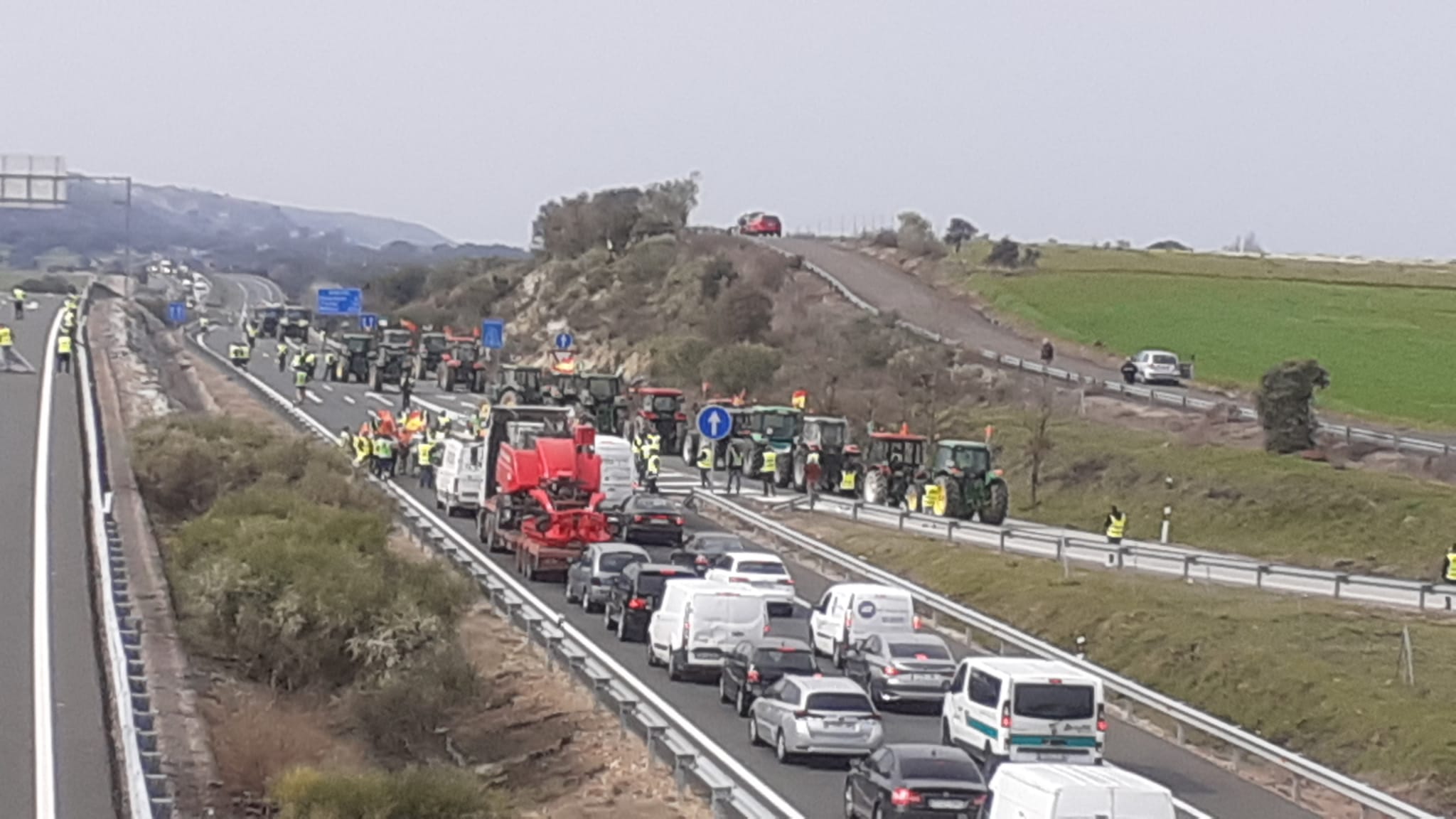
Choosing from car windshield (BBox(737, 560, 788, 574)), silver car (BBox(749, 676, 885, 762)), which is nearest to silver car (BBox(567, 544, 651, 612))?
car windshield (BBox(737, 560, 788, 574))

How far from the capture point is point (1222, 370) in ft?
257

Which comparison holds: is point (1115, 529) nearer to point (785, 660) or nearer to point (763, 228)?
point (785, 660)

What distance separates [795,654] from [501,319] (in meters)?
99.8

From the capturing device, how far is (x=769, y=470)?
5253 centimetres

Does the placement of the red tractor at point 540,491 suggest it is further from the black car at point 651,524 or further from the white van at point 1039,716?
the white van at point 1039,716

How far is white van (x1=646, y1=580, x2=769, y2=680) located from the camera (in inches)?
1164

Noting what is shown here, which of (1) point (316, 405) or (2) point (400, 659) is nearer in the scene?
(2) point (400, 659)

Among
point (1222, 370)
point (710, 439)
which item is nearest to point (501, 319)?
point (1222, 370)

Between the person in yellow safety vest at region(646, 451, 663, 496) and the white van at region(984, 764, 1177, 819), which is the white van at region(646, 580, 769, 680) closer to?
the white van at region(984, 764, 1177, 819)

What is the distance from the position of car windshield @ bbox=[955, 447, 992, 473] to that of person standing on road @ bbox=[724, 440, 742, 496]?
7.05m

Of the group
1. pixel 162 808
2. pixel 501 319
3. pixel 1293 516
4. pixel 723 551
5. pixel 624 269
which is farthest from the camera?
pixel 501 319

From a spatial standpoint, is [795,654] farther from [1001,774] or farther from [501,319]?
[501,319]

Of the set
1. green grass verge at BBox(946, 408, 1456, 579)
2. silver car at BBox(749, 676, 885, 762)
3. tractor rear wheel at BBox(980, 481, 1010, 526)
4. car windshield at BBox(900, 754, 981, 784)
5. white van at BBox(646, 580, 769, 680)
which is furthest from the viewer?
green grass verge at BBox(946, 408, 1456, 579)

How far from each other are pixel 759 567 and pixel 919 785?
54.1 ft
